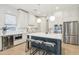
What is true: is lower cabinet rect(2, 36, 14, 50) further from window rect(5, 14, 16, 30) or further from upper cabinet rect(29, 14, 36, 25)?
upper cabinet rect(29, 14, 36, 25)

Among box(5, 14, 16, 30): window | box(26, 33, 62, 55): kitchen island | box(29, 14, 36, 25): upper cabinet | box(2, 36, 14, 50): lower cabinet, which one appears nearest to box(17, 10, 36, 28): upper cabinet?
box(29, 14, 36, 25): upper cabinet

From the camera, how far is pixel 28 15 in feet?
7.62

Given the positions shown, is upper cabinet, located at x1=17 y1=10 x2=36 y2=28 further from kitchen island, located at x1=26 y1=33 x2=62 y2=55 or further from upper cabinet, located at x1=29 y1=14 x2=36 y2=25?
kitchen island, located at x1=26 y1=33 x2=62 y2=55

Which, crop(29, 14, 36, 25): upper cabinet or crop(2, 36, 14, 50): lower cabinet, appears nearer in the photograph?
crop(29, 14, 36, 25): upper cabinet

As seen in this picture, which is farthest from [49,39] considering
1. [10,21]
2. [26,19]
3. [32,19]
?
[10,21]

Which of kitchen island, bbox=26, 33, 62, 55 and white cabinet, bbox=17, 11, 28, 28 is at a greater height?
white cabinet, bbox=17, 11, 28, 28

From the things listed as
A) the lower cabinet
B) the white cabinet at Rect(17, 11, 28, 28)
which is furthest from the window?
the lower cabinet

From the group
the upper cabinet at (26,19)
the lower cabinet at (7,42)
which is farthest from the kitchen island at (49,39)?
the lower cabinet at (7,42)

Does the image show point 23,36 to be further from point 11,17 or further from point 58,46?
point 58,46

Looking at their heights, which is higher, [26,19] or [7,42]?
[26,19]

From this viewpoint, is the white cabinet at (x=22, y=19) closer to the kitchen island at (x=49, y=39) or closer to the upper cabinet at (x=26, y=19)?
the upper cabinet at (x=26, y=19)

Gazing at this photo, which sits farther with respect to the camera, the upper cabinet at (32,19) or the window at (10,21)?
the window at (10,21)

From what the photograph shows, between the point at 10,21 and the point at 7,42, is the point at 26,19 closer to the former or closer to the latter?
the point at 10,21

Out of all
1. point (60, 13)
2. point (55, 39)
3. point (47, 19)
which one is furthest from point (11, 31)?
point (60, 13)
